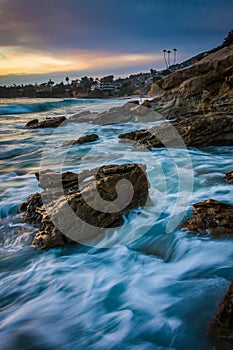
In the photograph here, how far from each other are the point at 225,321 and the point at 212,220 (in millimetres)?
1394

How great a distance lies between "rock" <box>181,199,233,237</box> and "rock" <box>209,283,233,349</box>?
123 centimetres

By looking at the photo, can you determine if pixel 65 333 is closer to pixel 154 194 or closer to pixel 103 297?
pixel 103 297

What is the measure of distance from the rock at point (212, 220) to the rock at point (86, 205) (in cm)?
85

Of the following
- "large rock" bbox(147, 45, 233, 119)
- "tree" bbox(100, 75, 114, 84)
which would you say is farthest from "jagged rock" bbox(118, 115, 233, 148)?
"tree" bbox(100, 75, 114, 84)

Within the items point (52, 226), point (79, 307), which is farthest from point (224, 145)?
point (79, 307)

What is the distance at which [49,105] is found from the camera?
3731 cm

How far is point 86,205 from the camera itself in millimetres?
3260

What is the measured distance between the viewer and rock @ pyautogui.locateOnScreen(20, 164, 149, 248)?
321 centimetres

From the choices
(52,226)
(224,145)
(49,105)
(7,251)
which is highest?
(49,105)

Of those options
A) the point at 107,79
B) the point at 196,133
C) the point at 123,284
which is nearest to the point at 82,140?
the point at 196,133

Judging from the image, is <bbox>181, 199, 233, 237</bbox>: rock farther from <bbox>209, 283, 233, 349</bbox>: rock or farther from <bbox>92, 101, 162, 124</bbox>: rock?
<bbox>92, 101, 162, 124</bbox>: rock

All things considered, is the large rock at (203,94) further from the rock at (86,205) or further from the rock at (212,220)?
the rock at (212,220)

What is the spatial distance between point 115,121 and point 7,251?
13077mm

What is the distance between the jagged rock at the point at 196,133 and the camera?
683cm
